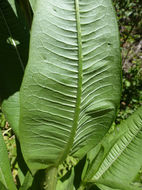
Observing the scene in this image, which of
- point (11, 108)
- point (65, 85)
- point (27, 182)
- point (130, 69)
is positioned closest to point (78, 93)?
point (65, 85)

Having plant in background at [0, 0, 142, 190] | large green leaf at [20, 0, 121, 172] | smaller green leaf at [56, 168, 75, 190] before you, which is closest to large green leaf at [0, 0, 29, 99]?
plant in background at [0, 0, 142, 190]

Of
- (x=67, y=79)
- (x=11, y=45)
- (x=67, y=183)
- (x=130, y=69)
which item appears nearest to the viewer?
(x=67, y=79)

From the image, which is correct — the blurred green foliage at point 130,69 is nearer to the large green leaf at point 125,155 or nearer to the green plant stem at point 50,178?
the large green leaf at point 125,155

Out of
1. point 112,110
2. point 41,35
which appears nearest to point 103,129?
point 112,110

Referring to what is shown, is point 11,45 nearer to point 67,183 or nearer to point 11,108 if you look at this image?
point 11,108

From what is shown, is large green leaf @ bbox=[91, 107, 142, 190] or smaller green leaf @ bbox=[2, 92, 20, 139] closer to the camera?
smaller green leaf @ bbox=[2, 92, 20, 139]

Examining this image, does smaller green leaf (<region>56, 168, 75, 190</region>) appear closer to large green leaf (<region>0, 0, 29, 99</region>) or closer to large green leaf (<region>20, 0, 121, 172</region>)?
large green leaf (<region>20, 0, 121, 172</region>)

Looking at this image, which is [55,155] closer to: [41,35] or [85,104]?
[85,104]
